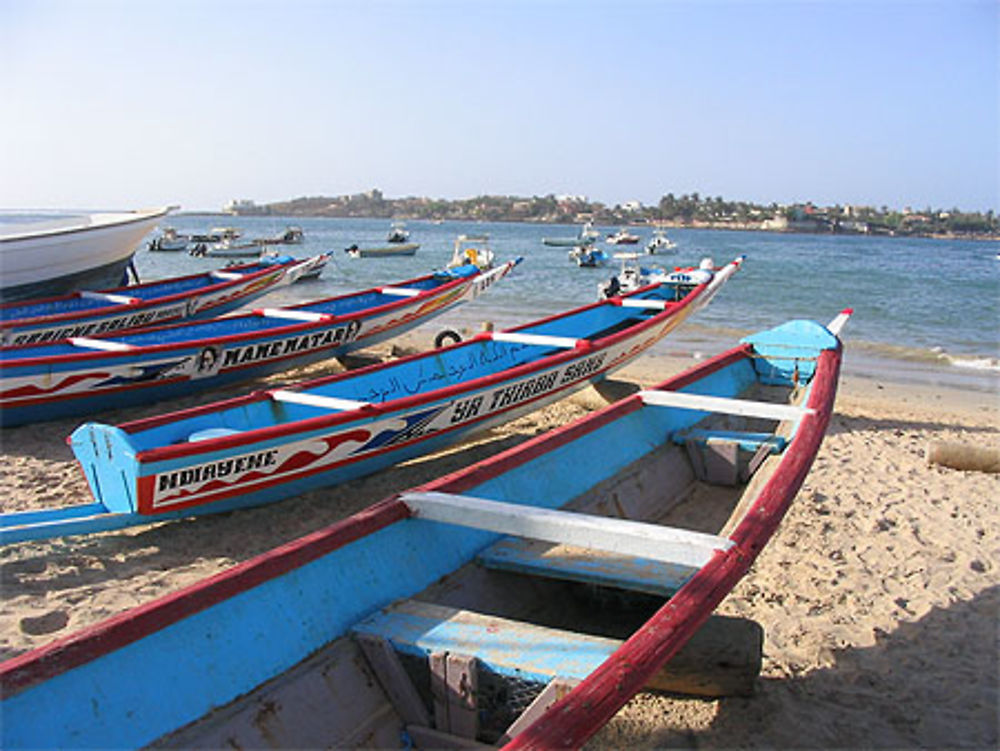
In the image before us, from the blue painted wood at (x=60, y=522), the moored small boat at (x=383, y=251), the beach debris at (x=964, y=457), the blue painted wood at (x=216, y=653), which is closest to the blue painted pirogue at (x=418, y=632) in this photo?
the blue painted wood at (x=216, y=653)

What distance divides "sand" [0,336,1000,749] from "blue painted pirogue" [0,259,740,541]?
0.34 m

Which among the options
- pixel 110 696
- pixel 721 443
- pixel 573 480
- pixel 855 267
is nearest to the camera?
pixel 110 696

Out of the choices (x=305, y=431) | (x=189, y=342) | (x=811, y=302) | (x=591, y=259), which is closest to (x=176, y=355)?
(x=189, y=342)

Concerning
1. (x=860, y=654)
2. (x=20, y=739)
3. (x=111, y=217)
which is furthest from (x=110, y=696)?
(x=111, y=217)

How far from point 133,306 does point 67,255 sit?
413 cm

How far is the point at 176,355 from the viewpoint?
27.6ft

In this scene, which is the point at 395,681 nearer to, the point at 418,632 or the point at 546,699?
the point at 418,632

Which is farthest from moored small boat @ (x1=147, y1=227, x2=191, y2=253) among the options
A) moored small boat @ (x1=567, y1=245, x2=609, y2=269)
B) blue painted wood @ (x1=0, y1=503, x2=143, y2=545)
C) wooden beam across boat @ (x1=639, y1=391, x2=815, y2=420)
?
wooden beam across boat @ (x1=639, y1=391, x2=815, y2=420)

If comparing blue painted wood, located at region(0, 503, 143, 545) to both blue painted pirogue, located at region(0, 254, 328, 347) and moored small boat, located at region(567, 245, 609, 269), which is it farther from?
moored small boat, located at region(567, 245, 609, 269)

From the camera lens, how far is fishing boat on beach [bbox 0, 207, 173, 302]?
1333cm

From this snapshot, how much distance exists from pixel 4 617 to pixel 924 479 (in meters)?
6.92

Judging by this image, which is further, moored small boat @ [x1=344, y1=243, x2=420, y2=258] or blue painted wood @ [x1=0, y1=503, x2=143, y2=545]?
moored small boat @ [x1=344, y1=243, x2=420, y2=258]

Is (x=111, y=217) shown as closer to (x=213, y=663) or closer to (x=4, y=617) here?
(x=4, y=617)

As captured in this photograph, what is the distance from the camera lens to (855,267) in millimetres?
47844
